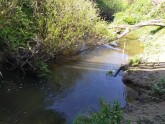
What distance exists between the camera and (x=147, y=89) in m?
14.3

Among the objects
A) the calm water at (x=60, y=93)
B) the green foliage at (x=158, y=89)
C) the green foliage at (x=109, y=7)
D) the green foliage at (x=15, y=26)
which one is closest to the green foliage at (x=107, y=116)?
the calm water at (x=60, y=93)

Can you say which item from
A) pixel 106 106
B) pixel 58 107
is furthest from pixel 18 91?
pixel 106 106

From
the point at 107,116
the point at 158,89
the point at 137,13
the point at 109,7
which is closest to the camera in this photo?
the point at 107,116

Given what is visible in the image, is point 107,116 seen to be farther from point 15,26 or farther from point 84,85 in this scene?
point 15,26

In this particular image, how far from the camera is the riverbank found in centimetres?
1095

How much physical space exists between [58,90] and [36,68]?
1.52 meters

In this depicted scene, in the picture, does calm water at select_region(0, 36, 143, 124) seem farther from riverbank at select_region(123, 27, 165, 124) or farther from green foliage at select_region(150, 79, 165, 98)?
green foliage at select_region(150, 79, 165, 98)

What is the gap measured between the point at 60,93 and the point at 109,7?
34247 mm

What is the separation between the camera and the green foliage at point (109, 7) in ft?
148

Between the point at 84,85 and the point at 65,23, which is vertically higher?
the point at 65,23

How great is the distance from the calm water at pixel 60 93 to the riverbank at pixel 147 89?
1.92 feet

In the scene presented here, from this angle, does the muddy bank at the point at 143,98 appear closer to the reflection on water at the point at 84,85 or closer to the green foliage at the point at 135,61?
the reflection on water at the point at 84,85

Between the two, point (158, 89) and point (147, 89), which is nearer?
point (158, 89)

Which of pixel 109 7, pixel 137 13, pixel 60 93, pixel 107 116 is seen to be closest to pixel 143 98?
pixel 60 93
